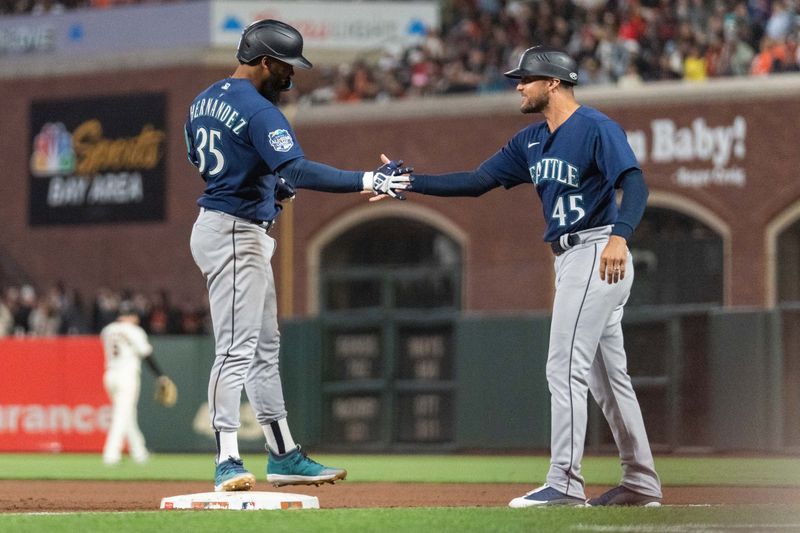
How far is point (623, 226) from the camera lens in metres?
8.43

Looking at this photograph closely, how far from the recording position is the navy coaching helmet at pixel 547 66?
29.0ft

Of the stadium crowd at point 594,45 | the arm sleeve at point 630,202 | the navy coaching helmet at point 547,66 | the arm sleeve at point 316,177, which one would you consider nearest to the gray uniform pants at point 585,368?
the arm sleeve at point 630,202

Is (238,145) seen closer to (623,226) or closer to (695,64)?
(623,226)

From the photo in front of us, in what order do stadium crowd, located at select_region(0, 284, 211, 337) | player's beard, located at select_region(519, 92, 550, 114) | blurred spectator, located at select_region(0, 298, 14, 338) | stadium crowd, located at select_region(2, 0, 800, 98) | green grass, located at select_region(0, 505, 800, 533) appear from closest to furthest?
green grass, located at select_region(0, 505, 800, 533) < player's beard, located at select_region(519, 92, 550, 114) < stadium crowd, located at select_region(2, 0, 800, 98) < stadium crowd, located at select_region(0, 284, 211, 337) < blurred spectator, located at select_region(0, 298, 14, 338)

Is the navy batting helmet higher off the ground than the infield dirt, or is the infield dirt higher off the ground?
the navy batting helmet

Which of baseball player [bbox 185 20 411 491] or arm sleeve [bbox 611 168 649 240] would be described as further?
baseball player [bbox 185 20 411 491]

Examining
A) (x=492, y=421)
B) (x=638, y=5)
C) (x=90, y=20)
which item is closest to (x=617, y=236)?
(x=492, y=421)

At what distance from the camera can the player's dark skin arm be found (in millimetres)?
8336

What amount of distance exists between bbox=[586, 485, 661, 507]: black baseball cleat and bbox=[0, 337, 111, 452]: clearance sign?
15378 millimetres

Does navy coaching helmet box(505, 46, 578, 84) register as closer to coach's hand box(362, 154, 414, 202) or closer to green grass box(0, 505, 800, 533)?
coach's hand box(362, 154, 414, 202)

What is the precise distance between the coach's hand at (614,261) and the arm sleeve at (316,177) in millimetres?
1337

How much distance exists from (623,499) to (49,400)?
16.0 m

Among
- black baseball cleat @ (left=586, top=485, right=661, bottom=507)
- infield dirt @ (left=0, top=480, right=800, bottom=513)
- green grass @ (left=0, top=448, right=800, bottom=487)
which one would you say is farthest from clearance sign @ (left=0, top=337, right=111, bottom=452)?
black baseball cleat @ (left=586, top=485, right=661, bottom=507)

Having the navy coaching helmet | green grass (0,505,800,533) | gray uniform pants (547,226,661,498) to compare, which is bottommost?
green grass (0,505,800,533)
